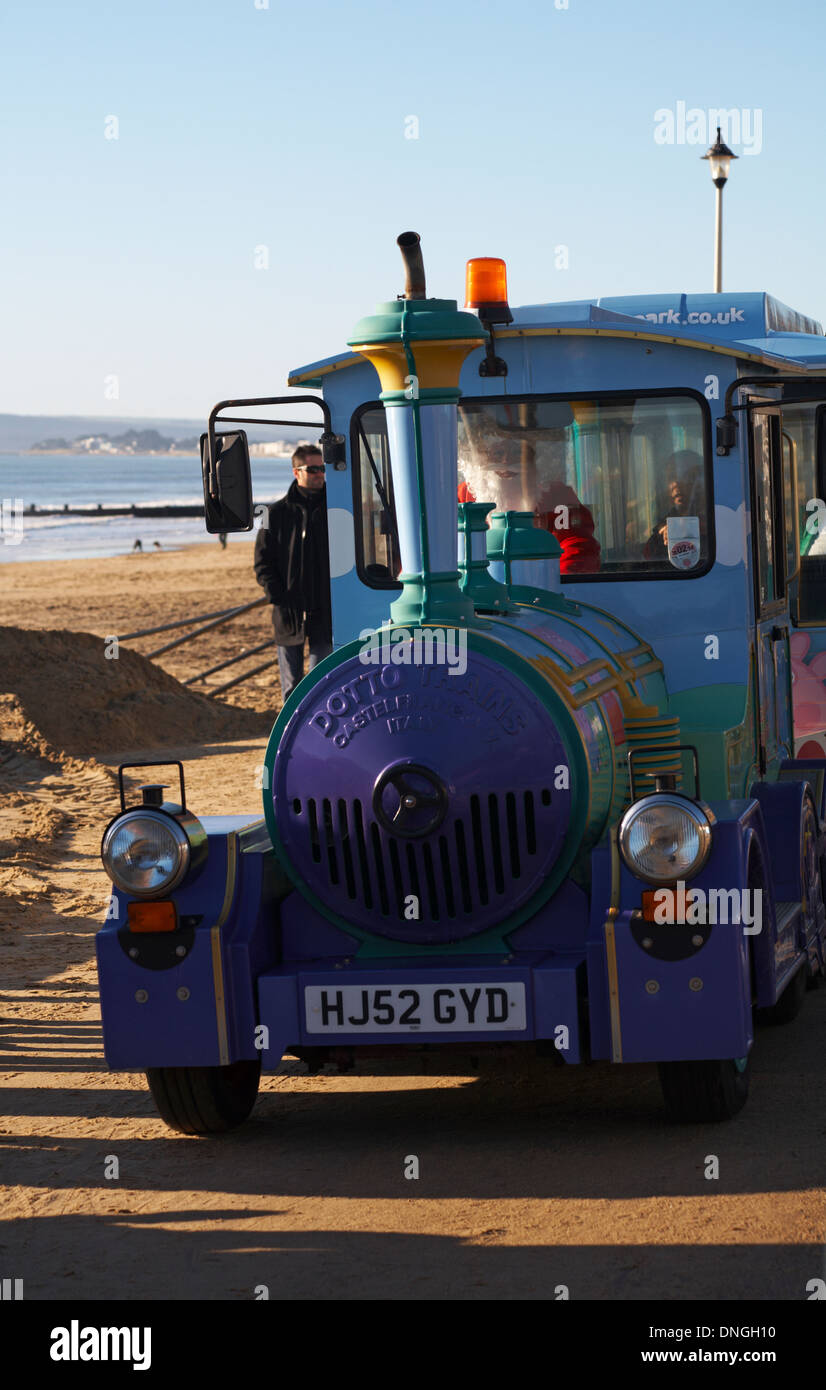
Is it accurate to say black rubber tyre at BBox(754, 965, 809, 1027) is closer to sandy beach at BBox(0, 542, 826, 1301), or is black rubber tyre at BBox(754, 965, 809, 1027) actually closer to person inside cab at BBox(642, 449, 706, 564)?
sandy beach at BBox(0, 542, 826, 1301)

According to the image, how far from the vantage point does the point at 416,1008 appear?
5344mm

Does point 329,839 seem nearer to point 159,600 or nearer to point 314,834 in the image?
point 314,834

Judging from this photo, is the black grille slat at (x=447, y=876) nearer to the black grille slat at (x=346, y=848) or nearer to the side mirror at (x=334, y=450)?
the black grille slat at (x=346, y=848)

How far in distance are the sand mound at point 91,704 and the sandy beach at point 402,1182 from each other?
25.2ft

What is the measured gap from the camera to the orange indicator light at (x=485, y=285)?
6461mm

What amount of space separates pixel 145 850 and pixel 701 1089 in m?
1.78

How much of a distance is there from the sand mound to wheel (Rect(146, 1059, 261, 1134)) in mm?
9925

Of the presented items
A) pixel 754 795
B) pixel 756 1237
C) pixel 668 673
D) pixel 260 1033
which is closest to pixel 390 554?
pixel 668 673

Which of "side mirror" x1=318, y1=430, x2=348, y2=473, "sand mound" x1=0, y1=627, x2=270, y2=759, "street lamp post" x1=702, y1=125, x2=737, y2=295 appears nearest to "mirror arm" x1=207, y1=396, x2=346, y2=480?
"side mirror" x1=318, y1=430, x2=348, y2=473

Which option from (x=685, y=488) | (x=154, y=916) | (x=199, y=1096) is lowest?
(x=199, y=1096)

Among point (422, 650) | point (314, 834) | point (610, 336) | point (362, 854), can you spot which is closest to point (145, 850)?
point (314, 834)

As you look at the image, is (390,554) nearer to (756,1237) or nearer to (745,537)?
(745,537)

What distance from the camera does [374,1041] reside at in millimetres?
5402

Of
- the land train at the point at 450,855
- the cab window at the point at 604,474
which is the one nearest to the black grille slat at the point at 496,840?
the land train at the point at 450,855
